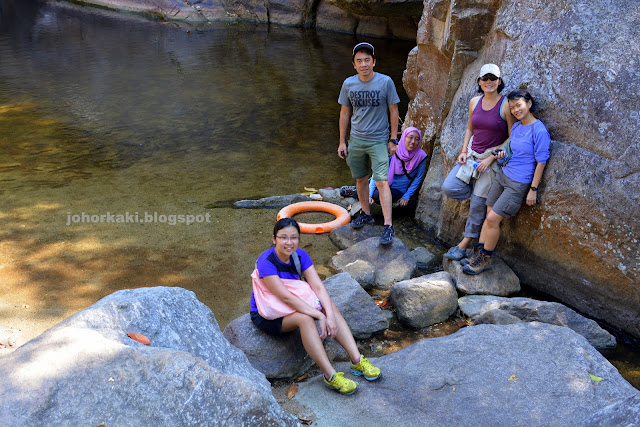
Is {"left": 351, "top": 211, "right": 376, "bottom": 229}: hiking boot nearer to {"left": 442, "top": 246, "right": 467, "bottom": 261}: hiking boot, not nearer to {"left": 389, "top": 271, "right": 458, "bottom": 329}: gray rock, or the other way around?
{"left": 442, "top": 246, "right": 467, "bottom": 261}: hiking boot

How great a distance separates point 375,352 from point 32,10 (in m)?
22.2

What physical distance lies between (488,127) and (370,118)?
996mm

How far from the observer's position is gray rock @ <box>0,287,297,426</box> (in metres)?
1.82

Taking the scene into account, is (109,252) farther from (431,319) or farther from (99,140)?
(99,140)

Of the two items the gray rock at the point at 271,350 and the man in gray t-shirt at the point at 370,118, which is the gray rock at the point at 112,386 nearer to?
the gray rock at the point at 271,350

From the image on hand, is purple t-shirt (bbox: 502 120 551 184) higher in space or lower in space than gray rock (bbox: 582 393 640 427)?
higher

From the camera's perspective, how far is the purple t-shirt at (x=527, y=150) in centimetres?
397

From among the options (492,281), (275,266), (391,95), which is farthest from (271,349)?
(391,95)

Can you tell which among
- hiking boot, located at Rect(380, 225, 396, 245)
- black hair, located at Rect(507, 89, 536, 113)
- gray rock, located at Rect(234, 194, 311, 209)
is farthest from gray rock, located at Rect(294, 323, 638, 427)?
gray rock, located at Rect(234, 194, 311, 209)

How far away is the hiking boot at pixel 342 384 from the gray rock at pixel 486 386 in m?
0.04

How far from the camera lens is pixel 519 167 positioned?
13.3 feet

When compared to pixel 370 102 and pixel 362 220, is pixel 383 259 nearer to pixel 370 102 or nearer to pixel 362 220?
pixel 362 220

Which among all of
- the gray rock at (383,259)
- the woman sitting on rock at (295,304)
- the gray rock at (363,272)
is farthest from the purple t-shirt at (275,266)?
the gray rock at (383,259)

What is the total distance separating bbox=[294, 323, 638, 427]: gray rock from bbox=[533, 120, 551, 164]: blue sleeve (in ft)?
4.13
